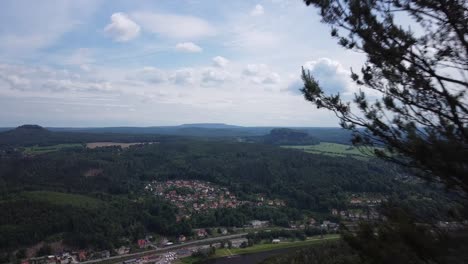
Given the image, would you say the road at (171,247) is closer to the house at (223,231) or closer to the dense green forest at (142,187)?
the house at (223,231)

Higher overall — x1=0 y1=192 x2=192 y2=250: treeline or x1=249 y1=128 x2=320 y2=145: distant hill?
x1=249 y1=128 x2=320 y2=145: distant hill

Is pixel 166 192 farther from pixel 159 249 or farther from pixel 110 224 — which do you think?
pixel 159 249

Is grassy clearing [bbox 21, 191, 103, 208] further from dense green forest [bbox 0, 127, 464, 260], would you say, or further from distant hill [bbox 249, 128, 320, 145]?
distant hill [bbox 249, 128, 320, 145]

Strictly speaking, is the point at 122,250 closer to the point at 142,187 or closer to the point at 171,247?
the point at 171,247

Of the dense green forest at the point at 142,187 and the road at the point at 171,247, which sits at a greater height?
the dense green forest at the point at 142,187

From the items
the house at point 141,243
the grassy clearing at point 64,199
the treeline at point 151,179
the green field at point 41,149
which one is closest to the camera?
the house at point 141,243

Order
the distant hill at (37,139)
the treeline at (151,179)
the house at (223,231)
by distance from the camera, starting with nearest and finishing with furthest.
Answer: the treeline at (151,179) → the house at (223,231) → the distant hill at (37,139)

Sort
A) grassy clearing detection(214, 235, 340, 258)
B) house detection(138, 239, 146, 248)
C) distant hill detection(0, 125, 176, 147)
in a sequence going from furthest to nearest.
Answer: distant hill detection(0, 125, 176, 147)
house detection(138, 239, 146, 248)
grassy clearing detection(214, 235, 340, 258)

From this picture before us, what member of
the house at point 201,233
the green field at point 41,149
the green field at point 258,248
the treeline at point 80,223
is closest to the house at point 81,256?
the treeline at point 80,223

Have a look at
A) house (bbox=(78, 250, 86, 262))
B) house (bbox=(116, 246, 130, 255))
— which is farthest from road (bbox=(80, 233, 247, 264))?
house (bbox=(116, 246, 130, 255))
